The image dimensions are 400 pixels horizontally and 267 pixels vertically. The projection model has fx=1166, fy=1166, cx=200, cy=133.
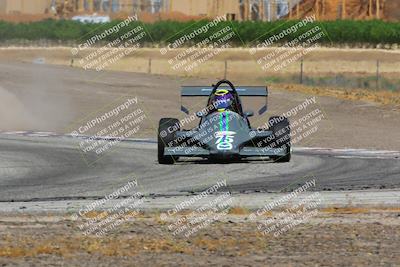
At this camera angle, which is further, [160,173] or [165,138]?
[165,138]

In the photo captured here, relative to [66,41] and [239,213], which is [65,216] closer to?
[239,213]

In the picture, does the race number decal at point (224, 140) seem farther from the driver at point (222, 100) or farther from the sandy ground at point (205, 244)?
the sandy ground at point (205, 244)

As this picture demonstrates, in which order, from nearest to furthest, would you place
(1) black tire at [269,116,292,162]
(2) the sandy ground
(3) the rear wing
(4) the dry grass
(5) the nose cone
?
(2) the sandy ground
(5) the nose cone
(1) black tire at [269,116,292,162]
(3) the rear wing
(4) the dry grass

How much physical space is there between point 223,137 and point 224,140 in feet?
0.20

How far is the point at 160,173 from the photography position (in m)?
20.8

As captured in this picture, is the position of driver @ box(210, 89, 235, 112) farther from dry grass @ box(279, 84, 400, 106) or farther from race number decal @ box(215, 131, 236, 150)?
dry grass @ box(279, 84, 400, 106)

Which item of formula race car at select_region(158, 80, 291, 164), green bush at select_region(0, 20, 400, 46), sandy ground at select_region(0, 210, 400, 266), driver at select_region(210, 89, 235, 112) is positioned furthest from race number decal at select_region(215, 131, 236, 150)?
green bush at select_region(0, 20, 400, 46)

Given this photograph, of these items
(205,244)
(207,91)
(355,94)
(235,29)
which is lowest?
(235,29)

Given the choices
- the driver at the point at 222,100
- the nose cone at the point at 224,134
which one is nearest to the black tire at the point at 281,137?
the nose cone at the point at 224,134

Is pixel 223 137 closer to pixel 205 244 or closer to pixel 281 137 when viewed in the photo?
pixel 281 137

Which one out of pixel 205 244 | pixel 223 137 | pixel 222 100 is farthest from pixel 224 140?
pixel 205 244

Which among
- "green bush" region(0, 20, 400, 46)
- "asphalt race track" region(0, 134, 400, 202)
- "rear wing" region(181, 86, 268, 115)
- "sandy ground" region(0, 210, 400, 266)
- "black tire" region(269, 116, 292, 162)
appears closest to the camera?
"sandy ground" region(0, 210, 400, 266)

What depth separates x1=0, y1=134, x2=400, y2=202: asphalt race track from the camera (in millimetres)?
18375

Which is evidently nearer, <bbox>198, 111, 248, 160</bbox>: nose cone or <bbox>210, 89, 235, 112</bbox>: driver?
<bbox>198, 111, 248, 160</bbox>: nose cone
